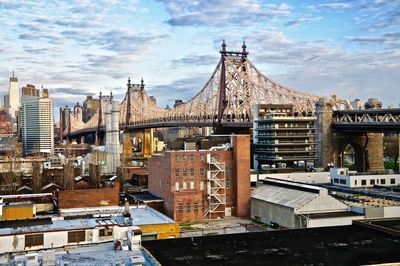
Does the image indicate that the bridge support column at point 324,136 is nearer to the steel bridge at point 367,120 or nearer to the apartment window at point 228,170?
the steel bridge at point 367,120

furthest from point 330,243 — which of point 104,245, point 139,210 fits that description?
point 139,210

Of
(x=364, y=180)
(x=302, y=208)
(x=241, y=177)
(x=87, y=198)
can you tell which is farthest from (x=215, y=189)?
(x=364, y=180)

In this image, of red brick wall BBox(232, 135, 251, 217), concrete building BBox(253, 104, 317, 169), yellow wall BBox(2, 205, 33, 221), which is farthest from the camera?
concrete building BBox(253, 104, 317, 169)

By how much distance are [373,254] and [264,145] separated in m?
49.4

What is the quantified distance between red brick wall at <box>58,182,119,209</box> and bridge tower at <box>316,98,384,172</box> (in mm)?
37200

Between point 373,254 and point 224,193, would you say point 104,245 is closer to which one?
point 373,254

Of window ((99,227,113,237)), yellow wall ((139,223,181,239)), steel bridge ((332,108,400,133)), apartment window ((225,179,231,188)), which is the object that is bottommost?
yellow wall ((139,223,181,239))

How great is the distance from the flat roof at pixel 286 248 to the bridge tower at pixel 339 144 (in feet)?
145

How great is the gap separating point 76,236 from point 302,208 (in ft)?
67.9

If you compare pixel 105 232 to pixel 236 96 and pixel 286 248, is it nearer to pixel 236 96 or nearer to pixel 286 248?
pixel 286 248

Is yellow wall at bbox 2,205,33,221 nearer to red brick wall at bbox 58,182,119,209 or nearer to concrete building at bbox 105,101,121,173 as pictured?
red brick wall at bbox 58,182,119,209

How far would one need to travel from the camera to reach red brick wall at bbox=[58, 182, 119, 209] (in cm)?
4319

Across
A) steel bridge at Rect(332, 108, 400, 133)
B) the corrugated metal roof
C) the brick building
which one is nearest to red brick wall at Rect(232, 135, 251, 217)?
the brick building

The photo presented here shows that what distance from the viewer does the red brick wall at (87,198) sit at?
4319 cm
